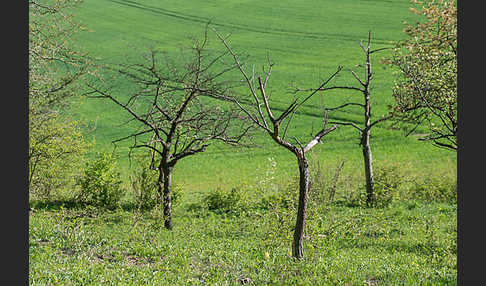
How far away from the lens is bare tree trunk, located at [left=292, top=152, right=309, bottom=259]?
940 centimetres

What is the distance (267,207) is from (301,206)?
9.47 m

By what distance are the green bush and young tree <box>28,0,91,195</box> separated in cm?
197

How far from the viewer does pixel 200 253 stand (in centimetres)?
1064

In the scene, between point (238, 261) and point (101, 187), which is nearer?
point (238, 261)

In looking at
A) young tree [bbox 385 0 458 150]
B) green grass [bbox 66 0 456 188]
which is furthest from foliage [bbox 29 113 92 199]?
young tree [bbox 385 0 458 150]

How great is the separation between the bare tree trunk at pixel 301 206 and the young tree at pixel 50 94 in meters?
11.3

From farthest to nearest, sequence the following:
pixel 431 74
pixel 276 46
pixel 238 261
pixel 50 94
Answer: pixel 276 46 < pixel 50 94 < pixel 431 74 < pixel 238 261

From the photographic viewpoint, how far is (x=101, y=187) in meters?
22.1

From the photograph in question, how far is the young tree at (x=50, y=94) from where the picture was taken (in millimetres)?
18163

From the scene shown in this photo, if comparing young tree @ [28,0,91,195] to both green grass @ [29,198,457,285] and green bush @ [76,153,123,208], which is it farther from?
green grass @ [29,198,457,285]

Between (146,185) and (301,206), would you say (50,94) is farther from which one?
(301,206)

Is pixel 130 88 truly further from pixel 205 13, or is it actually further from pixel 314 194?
pixel 314 194

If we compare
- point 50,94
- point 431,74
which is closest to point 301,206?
point 431,74

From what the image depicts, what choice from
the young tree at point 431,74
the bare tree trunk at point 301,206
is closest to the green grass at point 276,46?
the young tree at point 431,74
